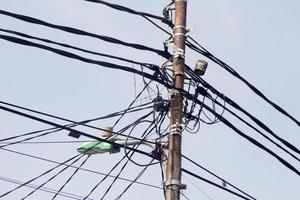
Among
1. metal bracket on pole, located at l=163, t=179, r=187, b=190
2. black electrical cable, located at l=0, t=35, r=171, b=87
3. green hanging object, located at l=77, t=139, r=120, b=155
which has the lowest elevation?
metal bracket on pole, located at l=163, t=179, r=187, b=190

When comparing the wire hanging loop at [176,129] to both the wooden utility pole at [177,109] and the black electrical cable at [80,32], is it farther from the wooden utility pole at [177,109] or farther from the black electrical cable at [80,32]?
the black electrical cable at [80,32]

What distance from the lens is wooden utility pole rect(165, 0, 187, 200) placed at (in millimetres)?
9906

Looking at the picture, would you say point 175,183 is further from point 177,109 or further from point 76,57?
point 76,57

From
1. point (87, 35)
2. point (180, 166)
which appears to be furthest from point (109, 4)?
point (180, 166)

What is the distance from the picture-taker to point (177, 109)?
1059 cm

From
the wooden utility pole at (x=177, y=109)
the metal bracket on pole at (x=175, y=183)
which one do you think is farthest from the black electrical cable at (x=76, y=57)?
the metal bracket on pole at (x=175, y=183)

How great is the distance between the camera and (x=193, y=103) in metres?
11.0

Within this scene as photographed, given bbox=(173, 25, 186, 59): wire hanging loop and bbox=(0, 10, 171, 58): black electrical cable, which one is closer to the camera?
bbox=(0, 10, 171, 58): black electrical cable

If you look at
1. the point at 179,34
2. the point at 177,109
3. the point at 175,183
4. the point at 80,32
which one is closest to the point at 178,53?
the point at 179,34

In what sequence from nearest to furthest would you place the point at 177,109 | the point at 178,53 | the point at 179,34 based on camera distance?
the point at 177,109
the point at 178,53
the point at 179,34

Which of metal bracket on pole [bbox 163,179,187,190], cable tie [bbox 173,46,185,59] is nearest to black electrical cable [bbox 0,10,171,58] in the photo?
cable tie [bbox 173,46,185,59]

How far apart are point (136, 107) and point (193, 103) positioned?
3.57ft

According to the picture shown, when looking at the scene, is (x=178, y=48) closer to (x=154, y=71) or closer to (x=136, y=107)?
(x=154, y=71)

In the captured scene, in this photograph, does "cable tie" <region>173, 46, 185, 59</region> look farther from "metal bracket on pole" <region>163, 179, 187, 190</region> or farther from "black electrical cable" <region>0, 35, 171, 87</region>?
"metal bracket on pole" <region>163, 179, 187, 190</region>
